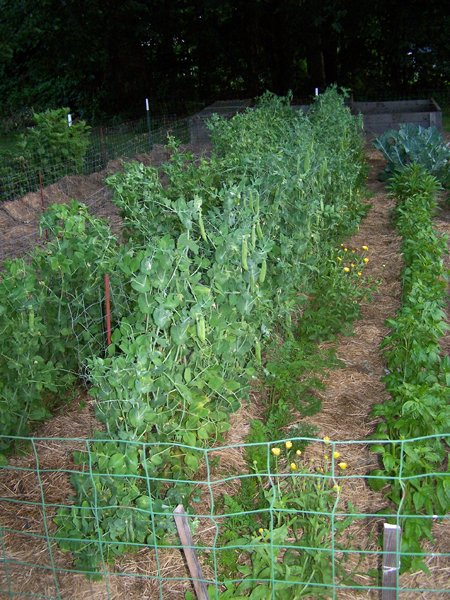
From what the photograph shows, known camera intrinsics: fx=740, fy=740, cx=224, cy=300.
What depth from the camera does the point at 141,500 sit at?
9.37 ft

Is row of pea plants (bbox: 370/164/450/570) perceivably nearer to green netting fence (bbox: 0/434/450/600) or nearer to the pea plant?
green netting fence (bbox: 0/434/450/600)

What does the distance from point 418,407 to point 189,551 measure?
119 cm

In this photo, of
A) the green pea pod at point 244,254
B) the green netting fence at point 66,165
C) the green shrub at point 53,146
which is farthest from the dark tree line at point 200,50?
the green pea pod at point 244,254

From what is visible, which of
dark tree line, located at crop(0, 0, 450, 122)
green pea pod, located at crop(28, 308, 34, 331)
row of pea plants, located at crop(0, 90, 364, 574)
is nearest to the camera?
row of pea plants, located at crop(0, 90, 364, 574)

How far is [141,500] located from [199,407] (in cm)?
51

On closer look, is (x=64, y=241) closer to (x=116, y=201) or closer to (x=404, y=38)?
(x=116, y=201)

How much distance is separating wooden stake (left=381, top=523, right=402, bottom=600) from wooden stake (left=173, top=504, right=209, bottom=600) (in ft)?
2.11

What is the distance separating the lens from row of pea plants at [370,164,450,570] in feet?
9.56

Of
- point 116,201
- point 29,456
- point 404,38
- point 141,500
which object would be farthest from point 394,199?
point 404,38

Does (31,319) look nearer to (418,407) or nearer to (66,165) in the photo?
(418,407)

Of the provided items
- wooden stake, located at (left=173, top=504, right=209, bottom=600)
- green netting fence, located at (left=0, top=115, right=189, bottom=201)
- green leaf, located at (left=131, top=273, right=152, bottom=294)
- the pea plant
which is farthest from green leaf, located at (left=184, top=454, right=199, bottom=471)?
green netting fence, located at (left=0, top=115, right=189, bottom=201)

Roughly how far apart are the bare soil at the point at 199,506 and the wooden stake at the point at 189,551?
0.41 ft

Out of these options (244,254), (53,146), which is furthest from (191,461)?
(53,146)

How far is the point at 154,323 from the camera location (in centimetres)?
321
